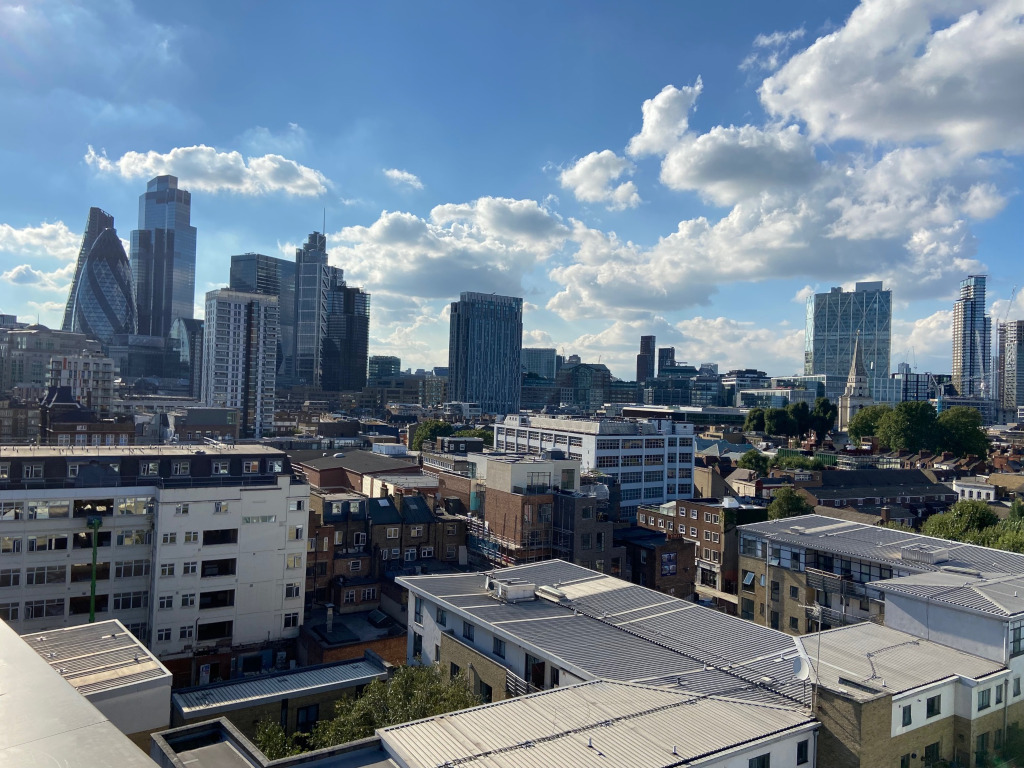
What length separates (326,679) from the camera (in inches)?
1272

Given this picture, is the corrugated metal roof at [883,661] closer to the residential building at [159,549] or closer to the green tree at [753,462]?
the residential building at [159,549]

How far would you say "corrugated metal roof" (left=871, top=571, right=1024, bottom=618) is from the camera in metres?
25.2

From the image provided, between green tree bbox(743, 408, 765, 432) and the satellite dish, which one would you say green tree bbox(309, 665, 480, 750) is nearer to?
the satellite dish

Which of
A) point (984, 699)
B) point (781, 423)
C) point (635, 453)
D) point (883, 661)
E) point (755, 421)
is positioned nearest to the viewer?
point (984, 699)

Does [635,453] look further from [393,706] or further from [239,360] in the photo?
[239,360]

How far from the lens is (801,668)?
22703 mm

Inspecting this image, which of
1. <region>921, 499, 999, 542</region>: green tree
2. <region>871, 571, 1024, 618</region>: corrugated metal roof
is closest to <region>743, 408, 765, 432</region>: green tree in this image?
<region>921, 499, 999, 542</region>: green tree

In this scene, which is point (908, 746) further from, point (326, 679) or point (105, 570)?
point (105, 570)

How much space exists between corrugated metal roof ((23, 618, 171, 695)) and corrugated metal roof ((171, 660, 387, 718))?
4.06 metres

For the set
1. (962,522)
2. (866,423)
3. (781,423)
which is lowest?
(962,522)

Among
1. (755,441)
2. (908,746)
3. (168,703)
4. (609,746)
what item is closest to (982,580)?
(908,746)

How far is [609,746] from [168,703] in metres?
15.9

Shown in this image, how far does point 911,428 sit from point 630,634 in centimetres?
12705

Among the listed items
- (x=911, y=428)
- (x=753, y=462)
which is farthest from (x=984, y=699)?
(x=911, y=428)
